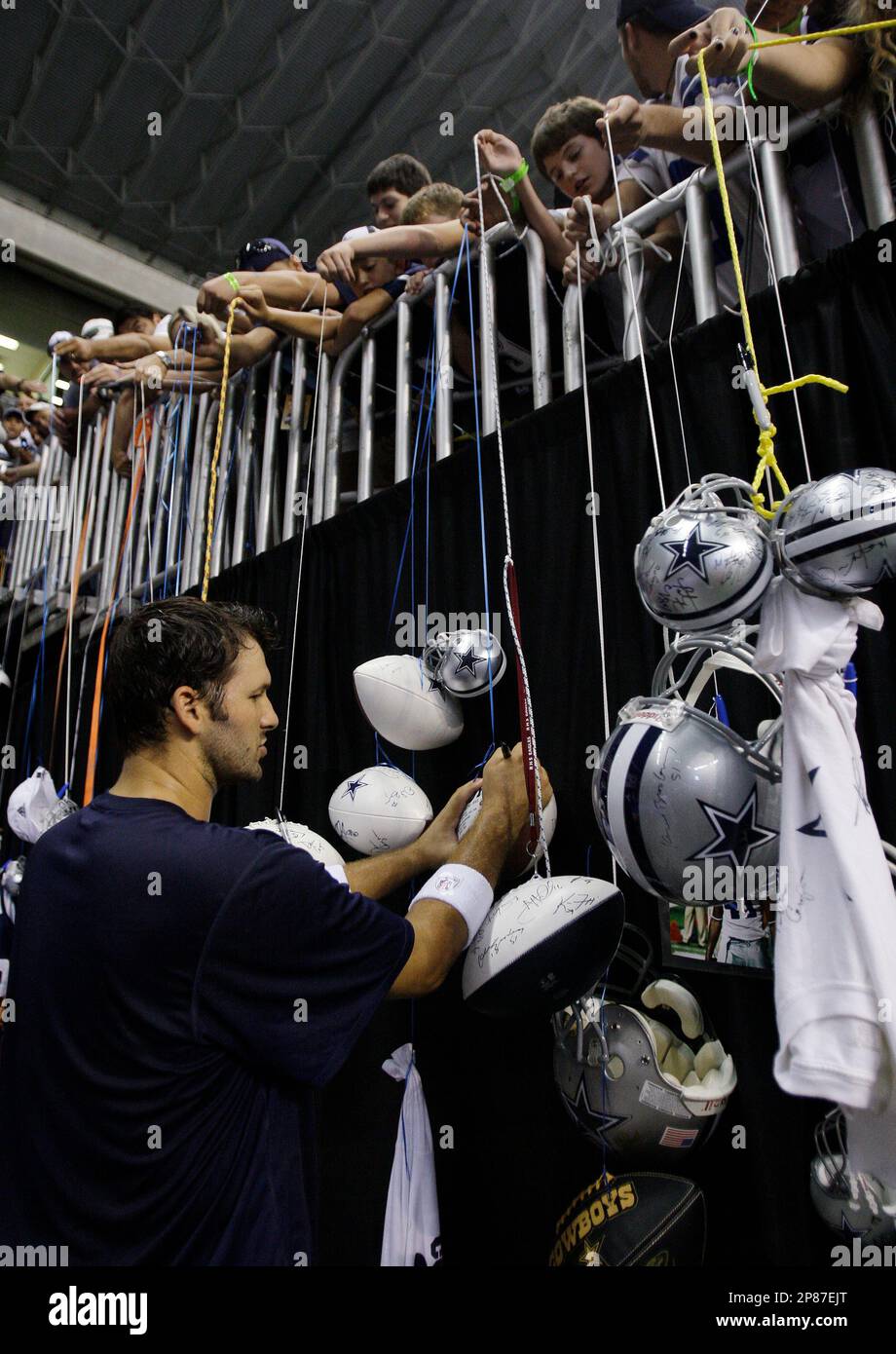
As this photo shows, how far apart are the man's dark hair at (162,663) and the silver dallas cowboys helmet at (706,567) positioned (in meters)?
0.78

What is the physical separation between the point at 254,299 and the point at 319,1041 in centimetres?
262

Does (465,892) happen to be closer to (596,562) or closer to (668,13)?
(596,562)

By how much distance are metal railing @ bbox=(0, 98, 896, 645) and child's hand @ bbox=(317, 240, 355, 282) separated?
0.18 m

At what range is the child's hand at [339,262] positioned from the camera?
2.79 m

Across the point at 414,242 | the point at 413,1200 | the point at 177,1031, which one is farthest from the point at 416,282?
the point at 413,1200

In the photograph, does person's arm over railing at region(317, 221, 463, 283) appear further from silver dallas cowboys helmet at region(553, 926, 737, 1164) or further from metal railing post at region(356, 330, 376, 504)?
Answer: silver dallas cowboys helmet at region(553, 926, 737, 1164)

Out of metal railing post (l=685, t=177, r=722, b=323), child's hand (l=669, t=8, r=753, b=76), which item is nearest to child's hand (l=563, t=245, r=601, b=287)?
metal railing post (l=685, t=177, r=722, b=323)

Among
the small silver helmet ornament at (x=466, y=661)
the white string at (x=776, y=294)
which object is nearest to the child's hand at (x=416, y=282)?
the white string at (x=776, y=294)

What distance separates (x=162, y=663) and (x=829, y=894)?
1.07m

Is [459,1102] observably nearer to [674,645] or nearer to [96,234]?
[674,645]

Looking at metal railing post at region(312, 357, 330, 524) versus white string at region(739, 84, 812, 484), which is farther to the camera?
metal railing post at region(312, 357, 330, 524)

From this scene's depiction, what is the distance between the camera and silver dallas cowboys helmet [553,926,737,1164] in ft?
4.37
